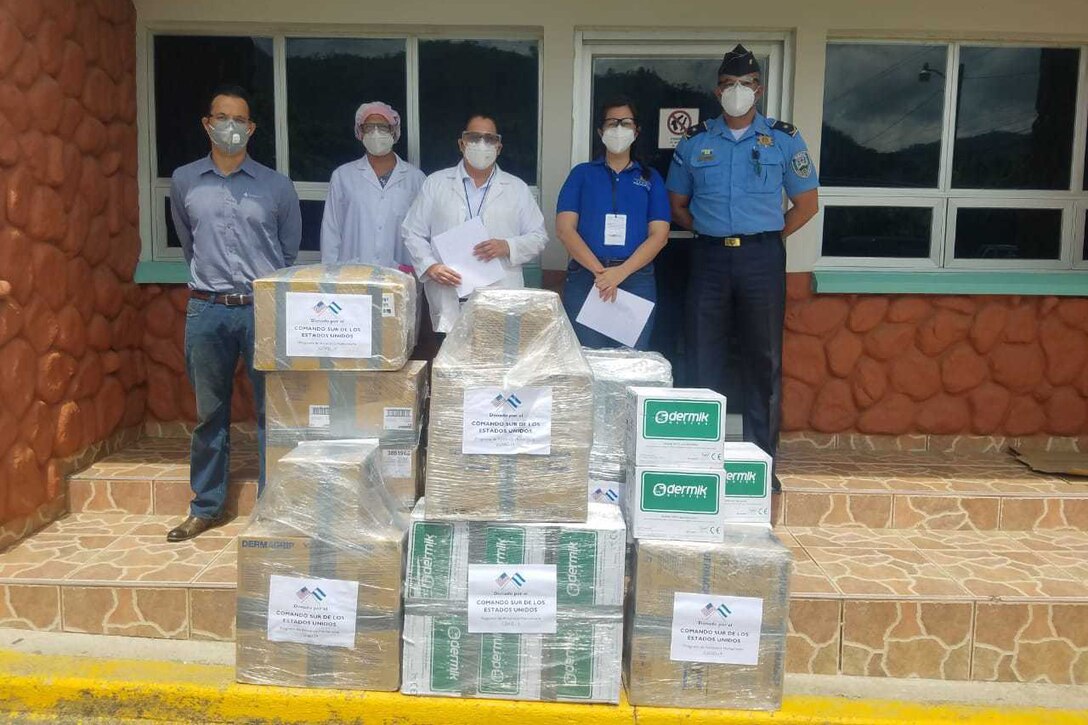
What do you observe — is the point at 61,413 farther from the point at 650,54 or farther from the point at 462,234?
the point at 650,54

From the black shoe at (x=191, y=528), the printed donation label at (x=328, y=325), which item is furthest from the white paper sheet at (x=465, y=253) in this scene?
the black shoe at (x=191, y=528)

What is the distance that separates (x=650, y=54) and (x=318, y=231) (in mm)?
2139

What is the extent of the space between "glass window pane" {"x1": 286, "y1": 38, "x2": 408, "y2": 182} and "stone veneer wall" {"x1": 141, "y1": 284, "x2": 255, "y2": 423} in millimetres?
1077

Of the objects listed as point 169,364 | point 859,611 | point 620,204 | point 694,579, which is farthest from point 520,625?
point 169,364

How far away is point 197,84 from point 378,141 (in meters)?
1.44

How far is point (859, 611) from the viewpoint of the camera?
334cm

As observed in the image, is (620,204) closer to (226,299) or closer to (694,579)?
(226,299)

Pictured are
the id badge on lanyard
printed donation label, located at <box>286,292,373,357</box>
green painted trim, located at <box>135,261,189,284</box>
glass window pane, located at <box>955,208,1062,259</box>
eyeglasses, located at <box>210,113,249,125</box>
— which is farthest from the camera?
glass window pane, located at <box>955,208,1062,259</box>

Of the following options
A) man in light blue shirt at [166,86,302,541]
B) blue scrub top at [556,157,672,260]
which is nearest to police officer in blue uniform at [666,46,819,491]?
blue scrub top at [556,157,672,260]

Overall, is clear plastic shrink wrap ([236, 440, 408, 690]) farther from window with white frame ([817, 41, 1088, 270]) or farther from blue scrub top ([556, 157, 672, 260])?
window with white frame ([817, 41, 1088, 270])

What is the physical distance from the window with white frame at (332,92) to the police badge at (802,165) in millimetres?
1455

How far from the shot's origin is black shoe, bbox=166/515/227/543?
3.89 meters

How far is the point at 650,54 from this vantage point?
194 inches

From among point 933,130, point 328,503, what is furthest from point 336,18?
point 933,130
